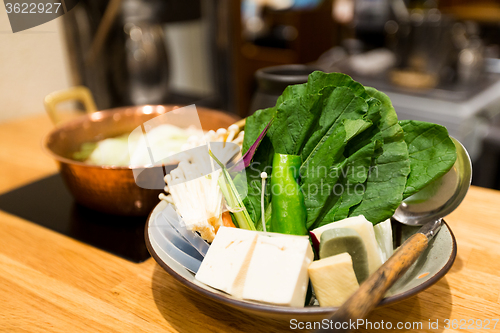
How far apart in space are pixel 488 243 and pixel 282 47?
10.6 ft

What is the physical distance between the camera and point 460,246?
26.4 inches

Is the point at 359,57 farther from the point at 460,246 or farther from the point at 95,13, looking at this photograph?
the point at 460,246

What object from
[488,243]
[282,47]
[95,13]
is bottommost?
[282,47]

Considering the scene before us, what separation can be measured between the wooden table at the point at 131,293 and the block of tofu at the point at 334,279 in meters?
0.10

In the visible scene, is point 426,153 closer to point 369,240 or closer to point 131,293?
point 369,240

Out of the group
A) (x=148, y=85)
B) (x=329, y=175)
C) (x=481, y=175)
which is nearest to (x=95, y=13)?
(x=148, y=85)

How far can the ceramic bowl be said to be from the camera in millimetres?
383

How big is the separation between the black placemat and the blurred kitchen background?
2.52 ft

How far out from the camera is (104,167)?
2.17 feet

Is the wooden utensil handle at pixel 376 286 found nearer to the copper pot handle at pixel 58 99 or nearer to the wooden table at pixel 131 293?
the wooden table at pixel 131 293

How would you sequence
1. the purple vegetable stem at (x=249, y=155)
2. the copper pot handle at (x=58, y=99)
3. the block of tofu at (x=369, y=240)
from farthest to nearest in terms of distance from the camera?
1. the copper pot handle at (x=58, y=99)
2. the purple vegetable stem at (x=249, y=155)
3. the block of tofu at (x=369, y=240)

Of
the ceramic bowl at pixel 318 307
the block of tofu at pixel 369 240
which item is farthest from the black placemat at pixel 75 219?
the block of tofu at pixel 369 240

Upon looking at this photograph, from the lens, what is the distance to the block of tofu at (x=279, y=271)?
1.33ft

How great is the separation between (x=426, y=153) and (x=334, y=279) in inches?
10.1
